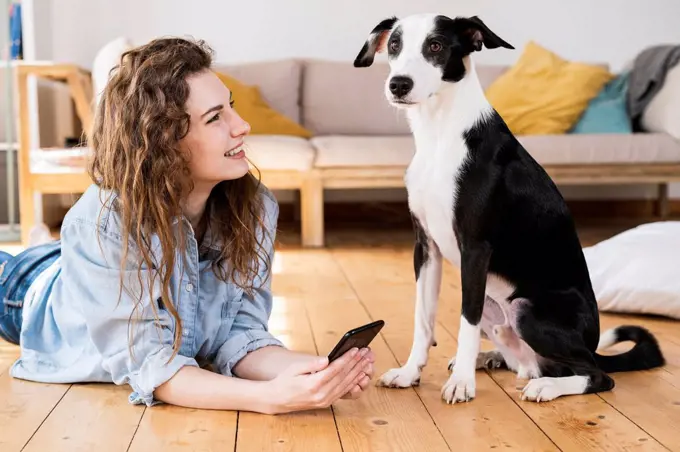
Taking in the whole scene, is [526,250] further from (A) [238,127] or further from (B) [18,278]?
(B) [18,278]

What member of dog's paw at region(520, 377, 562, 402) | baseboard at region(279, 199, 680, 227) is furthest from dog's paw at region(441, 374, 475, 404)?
baseboard at region(279, 199, 680, 227)

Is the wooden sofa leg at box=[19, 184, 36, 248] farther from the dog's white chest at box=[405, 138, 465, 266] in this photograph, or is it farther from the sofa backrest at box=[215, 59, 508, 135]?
the dog's white chest at box=[405, 138, 465, 266]

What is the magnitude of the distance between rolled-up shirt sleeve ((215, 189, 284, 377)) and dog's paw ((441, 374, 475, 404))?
0.39 meters

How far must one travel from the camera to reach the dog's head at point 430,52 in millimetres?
1805

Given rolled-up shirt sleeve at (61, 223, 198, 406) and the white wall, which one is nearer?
rolled-up shirt sleeve at (61, 223, 198, 406)

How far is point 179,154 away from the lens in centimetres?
175

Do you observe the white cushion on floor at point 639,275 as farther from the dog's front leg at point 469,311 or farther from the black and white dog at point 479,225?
the dog's front leg at point 469,311

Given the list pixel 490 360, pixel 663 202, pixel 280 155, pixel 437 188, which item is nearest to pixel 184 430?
pixel 437 188

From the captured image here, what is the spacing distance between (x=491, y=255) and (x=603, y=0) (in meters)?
3.94

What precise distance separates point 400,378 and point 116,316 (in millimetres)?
621

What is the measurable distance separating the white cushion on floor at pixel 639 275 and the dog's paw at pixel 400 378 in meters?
1.02

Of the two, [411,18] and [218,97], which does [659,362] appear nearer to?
[411,18]

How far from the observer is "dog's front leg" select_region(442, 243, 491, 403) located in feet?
5.93

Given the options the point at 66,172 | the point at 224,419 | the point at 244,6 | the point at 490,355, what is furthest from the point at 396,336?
the point at 244,6
